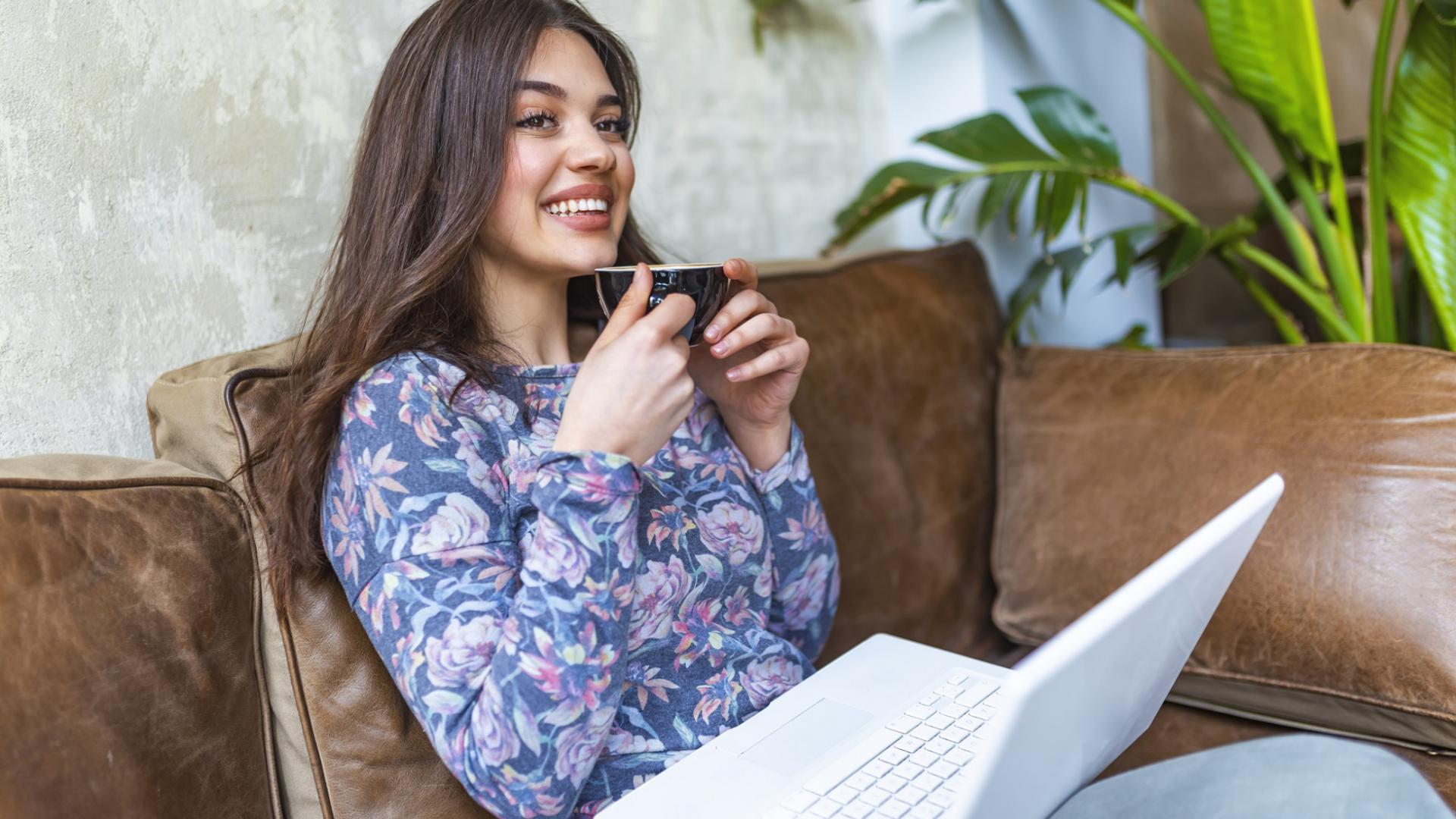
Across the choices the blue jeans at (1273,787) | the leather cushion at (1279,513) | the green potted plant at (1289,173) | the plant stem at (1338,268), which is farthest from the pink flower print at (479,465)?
the plant stem at (1338,268)

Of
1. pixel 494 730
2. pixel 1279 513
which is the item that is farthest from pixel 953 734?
pixel 1279 513

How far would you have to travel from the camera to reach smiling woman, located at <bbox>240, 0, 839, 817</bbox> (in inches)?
31.8

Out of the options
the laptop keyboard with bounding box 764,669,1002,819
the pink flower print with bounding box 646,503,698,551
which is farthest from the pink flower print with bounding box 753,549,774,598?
the laptop keyboard with bounding box 764,669,1002,819

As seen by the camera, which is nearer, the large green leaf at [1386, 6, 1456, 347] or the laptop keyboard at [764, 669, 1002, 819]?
the laptop keyboard at [764, 669, 1002, 819]

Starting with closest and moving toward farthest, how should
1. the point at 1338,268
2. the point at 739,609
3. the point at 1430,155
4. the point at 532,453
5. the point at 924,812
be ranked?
1. the point at 924,812
2. the point at 532,453
3. the point at 739,609
4. the point at 1430,155
5. the point at 1338,268

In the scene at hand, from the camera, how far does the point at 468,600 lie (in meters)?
0.82

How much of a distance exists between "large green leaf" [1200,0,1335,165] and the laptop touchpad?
1.10 meters

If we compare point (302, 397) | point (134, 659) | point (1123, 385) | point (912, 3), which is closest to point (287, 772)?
point (134, 659)

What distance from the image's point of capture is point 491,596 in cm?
83

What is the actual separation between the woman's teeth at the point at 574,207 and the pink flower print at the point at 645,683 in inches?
16.8

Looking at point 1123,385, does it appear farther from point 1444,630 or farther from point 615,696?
point 615,696

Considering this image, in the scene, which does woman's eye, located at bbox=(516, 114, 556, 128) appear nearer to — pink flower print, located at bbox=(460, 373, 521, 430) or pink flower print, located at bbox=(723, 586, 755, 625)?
pink flower print, located at bbox=(460, 373, 521, 430)

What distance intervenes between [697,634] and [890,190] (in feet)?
3.04

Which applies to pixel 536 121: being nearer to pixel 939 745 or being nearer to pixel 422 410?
pixel 422 410
